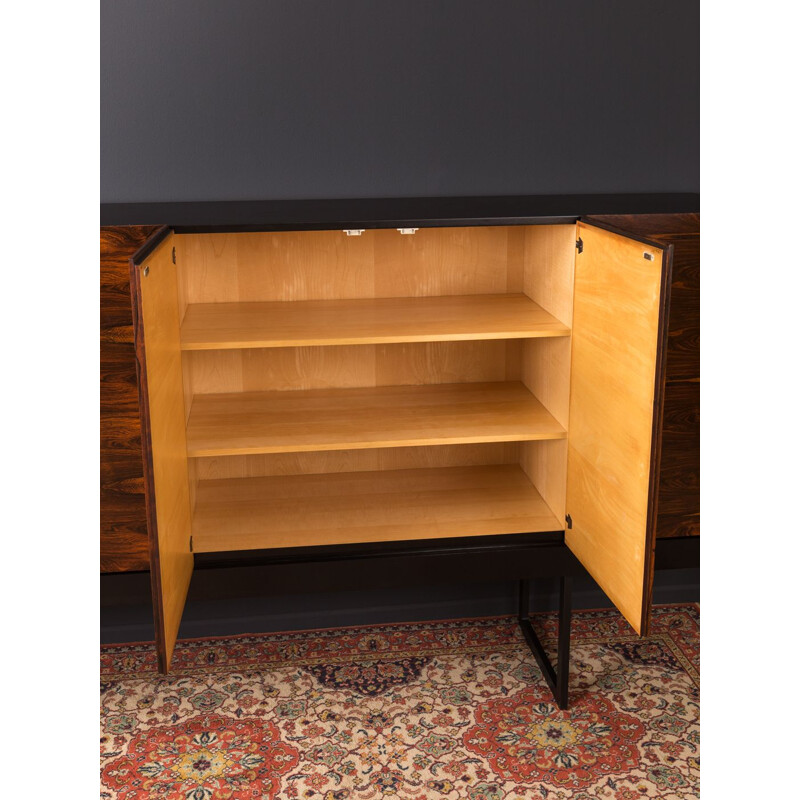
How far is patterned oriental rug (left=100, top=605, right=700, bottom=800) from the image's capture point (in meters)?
2.34

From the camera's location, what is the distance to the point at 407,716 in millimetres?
2598

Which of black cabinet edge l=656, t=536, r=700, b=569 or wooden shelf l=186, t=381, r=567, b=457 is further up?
wooden shelf l=186, t=381, r=567, b=457

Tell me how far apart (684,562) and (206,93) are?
2.05 meters

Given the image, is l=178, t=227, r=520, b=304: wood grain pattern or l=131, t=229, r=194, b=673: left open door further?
l=178, t=227, r=520, b=304: wood grain pattern

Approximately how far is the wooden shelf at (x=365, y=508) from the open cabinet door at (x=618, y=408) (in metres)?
0.30

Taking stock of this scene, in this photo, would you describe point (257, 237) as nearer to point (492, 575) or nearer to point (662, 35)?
point (492, 575)

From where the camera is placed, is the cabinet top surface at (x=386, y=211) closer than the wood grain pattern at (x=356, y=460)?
Yes

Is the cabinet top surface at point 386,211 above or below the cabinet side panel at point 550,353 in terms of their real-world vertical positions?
above

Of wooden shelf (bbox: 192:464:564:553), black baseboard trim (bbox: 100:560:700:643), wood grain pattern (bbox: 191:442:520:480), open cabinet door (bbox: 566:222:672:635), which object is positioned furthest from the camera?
black baseboard trim (bbox: 100:560:700:643)

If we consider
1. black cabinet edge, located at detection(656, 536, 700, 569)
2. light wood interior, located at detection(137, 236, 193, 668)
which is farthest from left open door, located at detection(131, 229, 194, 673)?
black cabinet edge, located at detection(656, 536, 700, 569)

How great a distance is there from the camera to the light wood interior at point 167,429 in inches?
70.1

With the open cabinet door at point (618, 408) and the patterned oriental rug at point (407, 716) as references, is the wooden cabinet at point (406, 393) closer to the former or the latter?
the open cabinet door at point (618, 408)

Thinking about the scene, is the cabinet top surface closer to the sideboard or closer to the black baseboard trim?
the sideboard

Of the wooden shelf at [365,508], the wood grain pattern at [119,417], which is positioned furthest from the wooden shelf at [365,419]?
the wooden shelf at [365,508]
